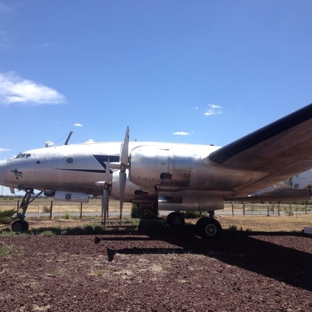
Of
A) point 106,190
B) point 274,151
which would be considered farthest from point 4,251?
point 274,151

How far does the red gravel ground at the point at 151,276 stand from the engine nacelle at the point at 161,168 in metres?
1.92

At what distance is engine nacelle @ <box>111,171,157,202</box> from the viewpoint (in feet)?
43.2

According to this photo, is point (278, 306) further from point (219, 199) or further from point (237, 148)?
point (219, 199)

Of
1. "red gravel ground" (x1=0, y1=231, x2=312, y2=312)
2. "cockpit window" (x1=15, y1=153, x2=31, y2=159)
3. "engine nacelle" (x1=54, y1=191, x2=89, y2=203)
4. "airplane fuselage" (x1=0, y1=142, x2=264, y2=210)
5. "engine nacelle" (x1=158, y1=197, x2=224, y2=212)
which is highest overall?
"cockpit window" (x1=15, y1=153, x2=31, y2=159)

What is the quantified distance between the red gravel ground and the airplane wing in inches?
98.1

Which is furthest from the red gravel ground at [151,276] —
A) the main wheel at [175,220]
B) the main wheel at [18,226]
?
the main wheel at [175,220]

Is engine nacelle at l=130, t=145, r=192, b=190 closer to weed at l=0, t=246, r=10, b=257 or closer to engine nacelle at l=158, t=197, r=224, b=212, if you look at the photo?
engine nacelle at l=158, t=197, r=224, b=212

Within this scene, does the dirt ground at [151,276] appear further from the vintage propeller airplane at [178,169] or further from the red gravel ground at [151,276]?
the vintage propeller airplane at [178,169]

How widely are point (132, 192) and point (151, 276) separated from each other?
854 cm

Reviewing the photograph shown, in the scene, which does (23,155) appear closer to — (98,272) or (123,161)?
(123,161)

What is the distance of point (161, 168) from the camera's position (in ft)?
34.1

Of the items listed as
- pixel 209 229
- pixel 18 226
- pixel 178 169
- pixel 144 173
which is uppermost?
pixel 178 169

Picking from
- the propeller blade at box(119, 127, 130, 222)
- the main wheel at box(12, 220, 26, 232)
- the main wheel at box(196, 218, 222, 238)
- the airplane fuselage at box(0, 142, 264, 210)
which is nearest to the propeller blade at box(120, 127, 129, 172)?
the propeller blade at box(119, 127, 130, 222)

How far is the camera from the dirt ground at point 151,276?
442cm
